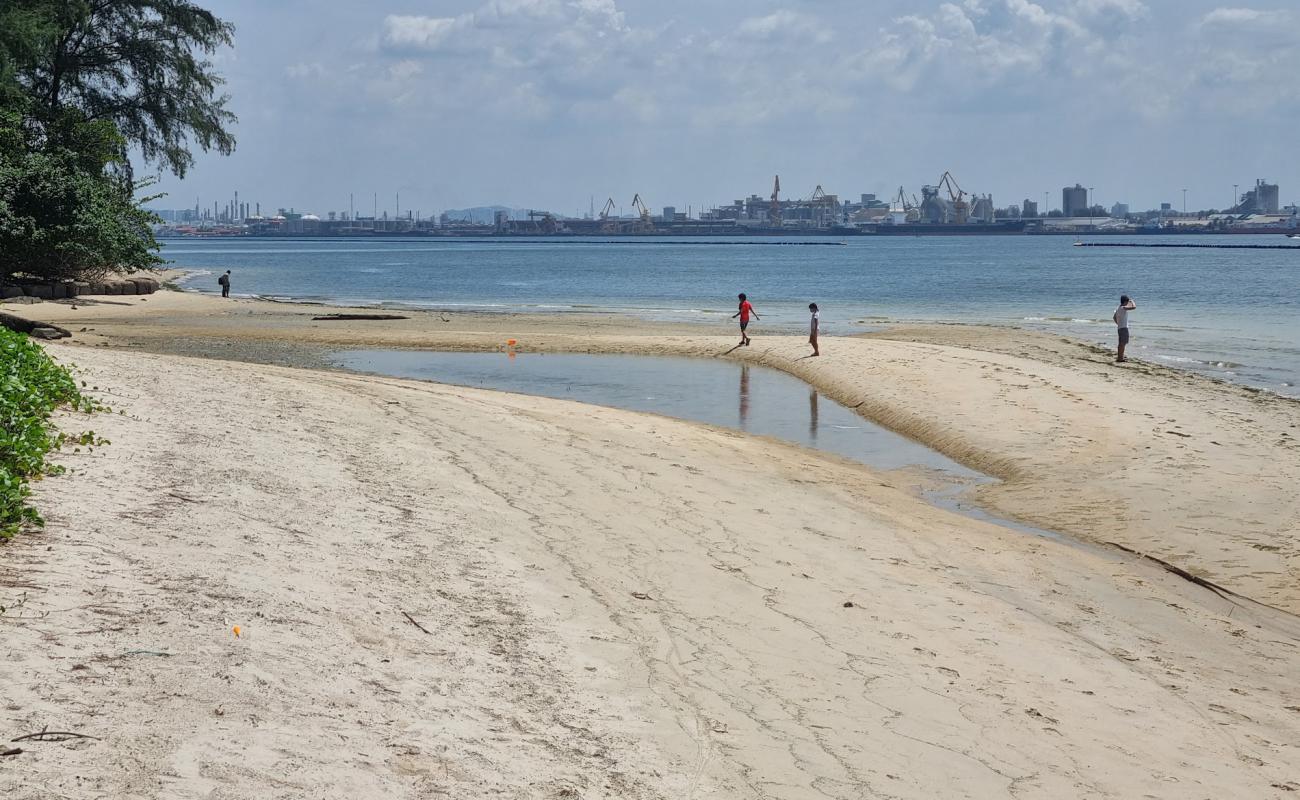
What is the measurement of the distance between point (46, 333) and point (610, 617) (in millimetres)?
18973

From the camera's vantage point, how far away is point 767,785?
5.80 meters

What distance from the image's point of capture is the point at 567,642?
745 cm

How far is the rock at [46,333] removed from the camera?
2236 cm

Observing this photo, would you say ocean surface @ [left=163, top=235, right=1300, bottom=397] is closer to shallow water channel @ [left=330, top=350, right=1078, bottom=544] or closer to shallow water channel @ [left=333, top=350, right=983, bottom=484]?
shallow water channel @ [left=333, top=350, right=983, bottom=484]

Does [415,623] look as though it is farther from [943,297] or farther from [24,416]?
[943,297]

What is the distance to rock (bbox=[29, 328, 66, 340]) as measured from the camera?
22.4 metres

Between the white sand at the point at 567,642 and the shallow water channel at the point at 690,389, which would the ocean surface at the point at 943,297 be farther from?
the white sand at the point at 567,642

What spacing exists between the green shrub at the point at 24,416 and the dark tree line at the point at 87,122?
1079 inches

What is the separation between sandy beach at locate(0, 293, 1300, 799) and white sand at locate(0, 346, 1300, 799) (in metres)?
0.03

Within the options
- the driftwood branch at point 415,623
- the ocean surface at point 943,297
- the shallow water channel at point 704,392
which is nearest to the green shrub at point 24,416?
the driftwood branch at point 415,623

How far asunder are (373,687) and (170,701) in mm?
1044

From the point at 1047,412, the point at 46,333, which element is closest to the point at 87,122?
the point at 46,333

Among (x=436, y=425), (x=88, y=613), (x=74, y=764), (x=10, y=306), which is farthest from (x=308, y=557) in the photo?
(x=10, y=306)

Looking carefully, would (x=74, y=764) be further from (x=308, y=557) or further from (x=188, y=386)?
(x=188, y=386)
